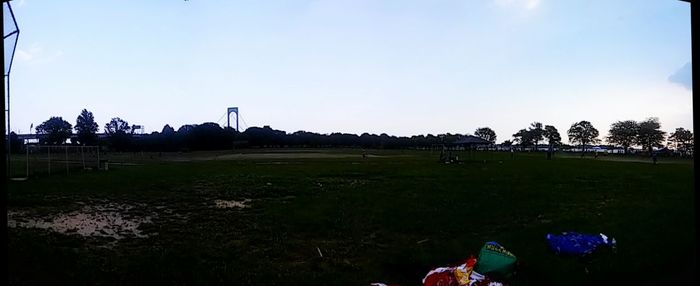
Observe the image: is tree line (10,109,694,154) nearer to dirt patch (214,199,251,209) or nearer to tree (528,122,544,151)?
tree (528,122,544,151)

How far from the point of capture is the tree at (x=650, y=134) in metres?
98.3

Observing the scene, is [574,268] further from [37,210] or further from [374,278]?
[37,210]

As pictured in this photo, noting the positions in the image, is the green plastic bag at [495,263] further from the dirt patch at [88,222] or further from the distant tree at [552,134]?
the distant tree at [552,134]

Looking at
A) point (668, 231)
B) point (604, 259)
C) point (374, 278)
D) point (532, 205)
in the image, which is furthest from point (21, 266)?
point (532, 205)

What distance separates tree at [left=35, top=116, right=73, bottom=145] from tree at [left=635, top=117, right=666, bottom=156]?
121 m

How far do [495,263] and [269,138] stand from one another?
124047 millimetres

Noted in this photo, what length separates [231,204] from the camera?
13102 millimetres

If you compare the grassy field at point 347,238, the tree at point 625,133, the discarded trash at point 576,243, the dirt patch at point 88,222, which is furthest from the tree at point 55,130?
the tree at point 625,133

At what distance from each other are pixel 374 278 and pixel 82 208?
9334 millimetres

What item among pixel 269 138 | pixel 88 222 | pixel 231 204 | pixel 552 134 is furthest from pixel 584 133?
pixel 88 222

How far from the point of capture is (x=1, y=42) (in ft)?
6.22

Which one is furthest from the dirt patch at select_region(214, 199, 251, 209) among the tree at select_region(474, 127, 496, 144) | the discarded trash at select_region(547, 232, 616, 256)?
the tree at select_region(474, 127, 496, 144)

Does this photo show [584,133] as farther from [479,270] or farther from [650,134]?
[479,270]

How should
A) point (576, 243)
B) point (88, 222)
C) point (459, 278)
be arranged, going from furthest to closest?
1. point (88, 222)
2. point (576, 243)
3. point (459, 278)
